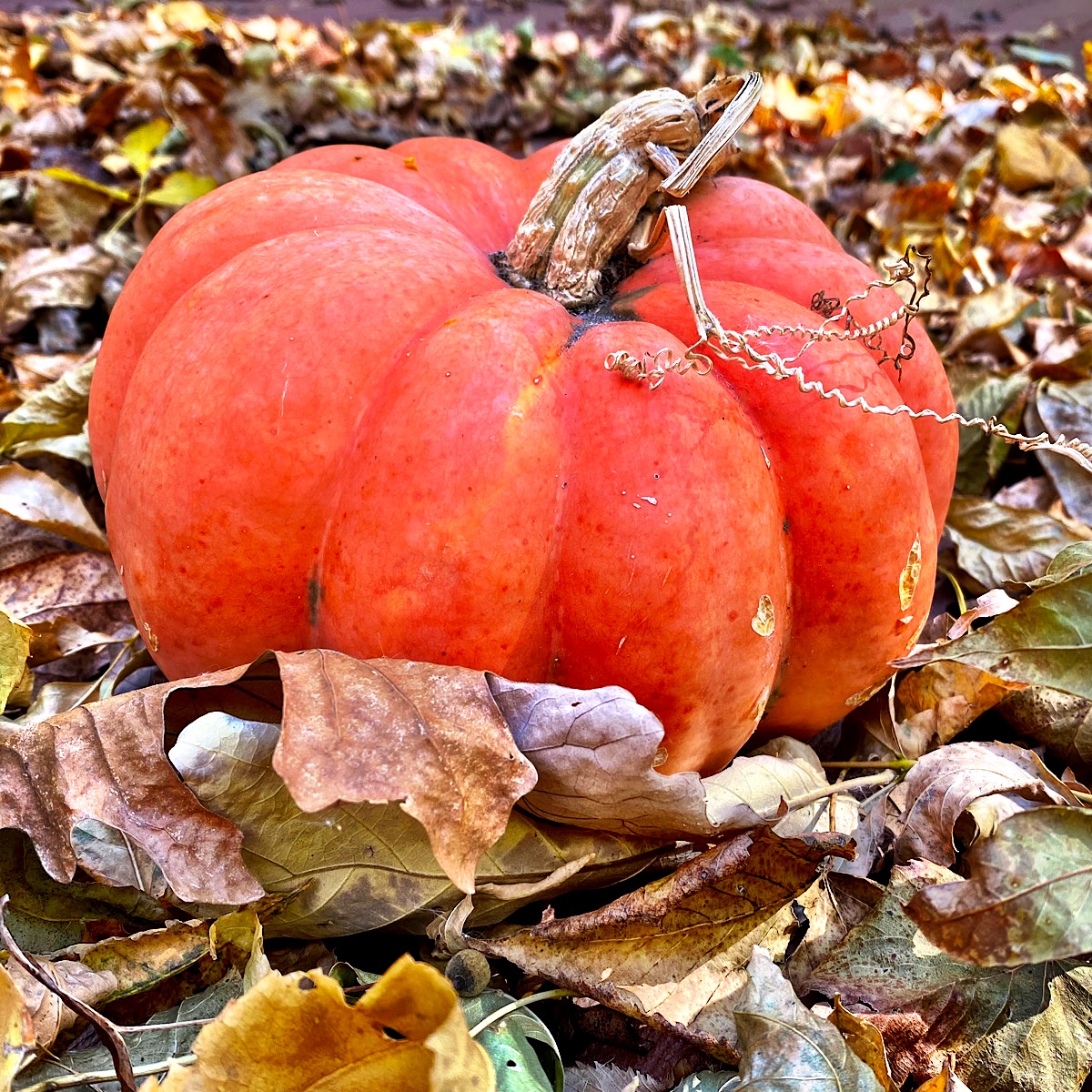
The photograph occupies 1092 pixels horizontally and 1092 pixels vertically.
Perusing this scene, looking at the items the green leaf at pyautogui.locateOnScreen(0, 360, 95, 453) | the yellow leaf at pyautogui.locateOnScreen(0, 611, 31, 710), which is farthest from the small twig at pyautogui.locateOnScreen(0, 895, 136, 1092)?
the green leaf at pyautogui.locateOnScreen(0, 360, 95, 453)

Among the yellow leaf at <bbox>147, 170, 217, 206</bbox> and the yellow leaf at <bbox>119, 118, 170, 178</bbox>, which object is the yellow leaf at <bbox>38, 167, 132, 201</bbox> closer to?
the yellow leaf at <bbox>147, 170, 217, 206</bbox>

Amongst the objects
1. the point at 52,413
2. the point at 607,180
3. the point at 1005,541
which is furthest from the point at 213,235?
the point at 1005,541

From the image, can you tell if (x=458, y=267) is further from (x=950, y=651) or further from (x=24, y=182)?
(x=24, y=182)

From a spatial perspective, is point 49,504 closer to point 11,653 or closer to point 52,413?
point 52,413

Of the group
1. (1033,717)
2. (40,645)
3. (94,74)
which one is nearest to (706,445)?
(1033,717)

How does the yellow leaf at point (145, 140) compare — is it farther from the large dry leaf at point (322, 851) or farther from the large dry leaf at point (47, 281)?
the large dry leaf at point (322, 851)
